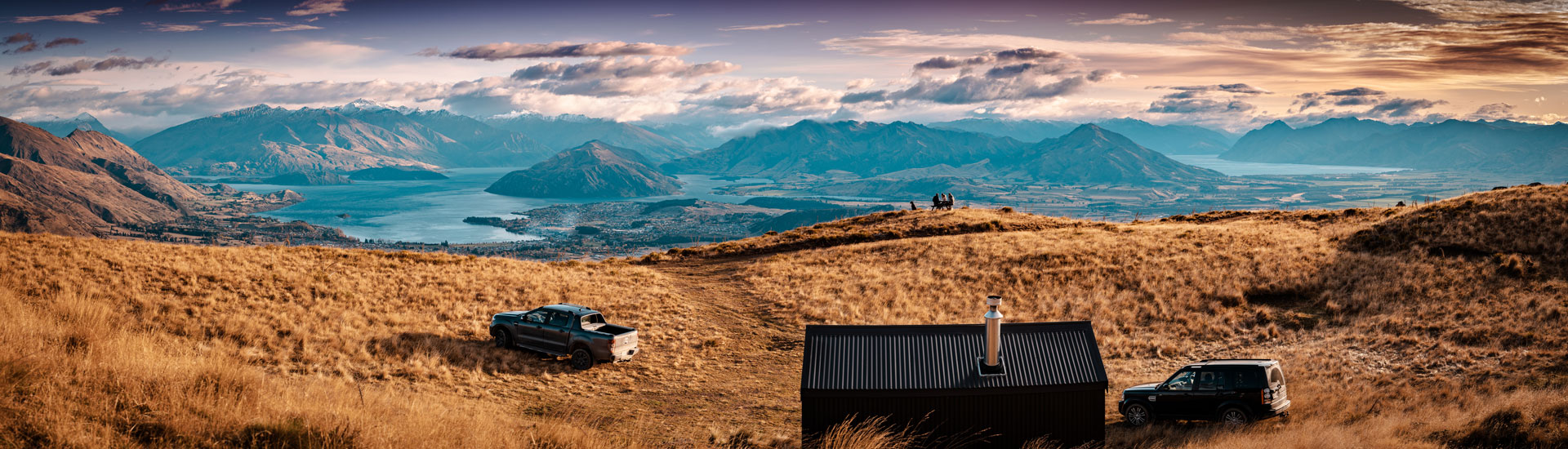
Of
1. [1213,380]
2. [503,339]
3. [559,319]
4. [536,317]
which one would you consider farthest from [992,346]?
[503,339]

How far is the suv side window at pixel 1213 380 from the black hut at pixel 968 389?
3.54 meters

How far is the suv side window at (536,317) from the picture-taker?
67.6ft

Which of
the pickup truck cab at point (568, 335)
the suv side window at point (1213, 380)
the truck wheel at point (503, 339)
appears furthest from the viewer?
the truck wheel at point (503, 339)

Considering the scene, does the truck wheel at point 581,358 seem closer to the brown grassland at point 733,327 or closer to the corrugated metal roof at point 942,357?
the brown grassland at point 733,327

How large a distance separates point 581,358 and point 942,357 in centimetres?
1066

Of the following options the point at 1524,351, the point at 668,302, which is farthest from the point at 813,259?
the point at 1524,351

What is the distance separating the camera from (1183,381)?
15.9 meters

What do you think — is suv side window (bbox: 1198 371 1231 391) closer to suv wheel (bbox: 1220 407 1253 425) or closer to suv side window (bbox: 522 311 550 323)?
suv wheel (bbox: 1220 407 1253 425)

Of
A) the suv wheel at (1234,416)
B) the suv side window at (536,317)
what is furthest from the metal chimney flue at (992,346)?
the suv side window at (536,317)

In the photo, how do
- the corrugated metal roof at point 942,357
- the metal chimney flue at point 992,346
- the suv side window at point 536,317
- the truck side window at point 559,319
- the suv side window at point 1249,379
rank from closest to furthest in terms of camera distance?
the metal chimney flue at point 992,346
the corrugated metal roof at point 942,357
the suv side window at point 1249,379
the truck side window at point 559,319
the suv side window at point 536,317

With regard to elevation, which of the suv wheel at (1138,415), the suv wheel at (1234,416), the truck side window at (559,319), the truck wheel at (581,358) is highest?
the truck side window at (559,319)

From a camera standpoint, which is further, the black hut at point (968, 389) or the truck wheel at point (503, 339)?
the truck wheel at point (503, 339)

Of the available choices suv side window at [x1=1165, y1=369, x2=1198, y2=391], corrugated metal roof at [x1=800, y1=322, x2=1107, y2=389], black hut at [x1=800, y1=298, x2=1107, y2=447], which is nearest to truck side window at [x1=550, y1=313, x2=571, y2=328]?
corrugated metal roof at [x1=800, y1=322, x2=1107, y2=389]

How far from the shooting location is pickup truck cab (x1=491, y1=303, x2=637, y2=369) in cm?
1988
